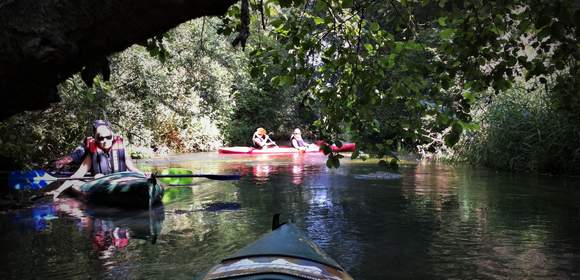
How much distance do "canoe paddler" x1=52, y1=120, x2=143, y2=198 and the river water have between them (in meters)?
0.68

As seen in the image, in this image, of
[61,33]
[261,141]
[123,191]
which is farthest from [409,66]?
[261,141]

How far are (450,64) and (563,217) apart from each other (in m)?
5.12

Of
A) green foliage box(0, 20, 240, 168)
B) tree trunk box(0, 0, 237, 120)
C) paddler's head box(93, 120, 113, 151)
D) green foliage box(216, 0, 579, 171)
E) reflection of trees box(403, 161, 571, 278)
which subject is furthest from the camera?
green foliage box(0, 20, 240, 168)

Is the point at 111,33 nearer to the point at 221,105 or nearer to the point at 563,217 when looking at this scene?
the point at 563,217

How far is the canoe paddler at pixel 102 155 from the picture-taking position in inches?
Result: 402

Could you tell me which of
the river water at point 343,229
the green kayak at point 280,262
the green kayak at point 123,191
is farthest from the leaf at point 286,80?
the green kayak at point 123,191

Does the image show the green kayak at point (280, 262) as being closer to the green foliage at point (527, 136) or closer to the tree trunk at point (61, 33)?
the tree trunk at point (61, 33)

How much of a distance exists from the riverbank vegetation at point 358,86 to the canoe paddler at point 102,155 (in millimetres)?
1142

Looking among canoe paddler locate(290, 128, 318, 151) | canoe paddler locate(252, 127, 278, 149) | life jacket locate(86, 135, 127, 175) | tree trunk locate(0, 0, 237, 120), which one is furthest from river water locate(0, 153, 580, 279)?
canoe paddler locate(252, 127, 278, 149)

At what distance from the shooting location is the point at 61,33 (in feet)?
4.97

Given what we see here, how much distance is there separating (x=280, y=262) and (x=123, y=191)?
686cm

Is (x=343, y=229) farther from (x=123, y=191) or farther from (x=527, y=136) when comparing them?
(x=527, y=136)

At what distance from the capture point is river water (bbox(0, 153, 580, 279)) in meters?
5.81

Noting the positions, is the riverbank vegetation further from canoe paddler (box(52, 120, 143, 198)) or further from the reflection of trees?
the reflection of trees
